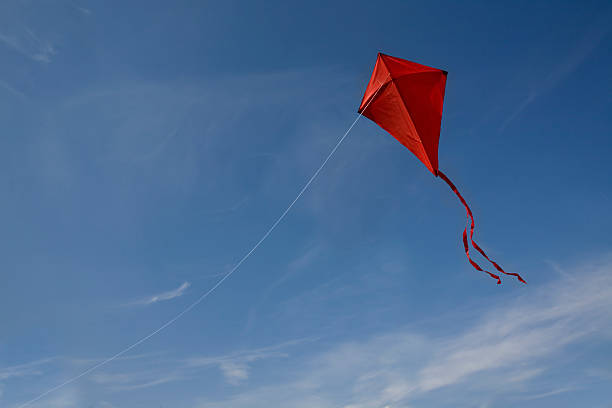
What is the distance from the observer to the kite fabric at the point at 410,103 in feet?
57.8

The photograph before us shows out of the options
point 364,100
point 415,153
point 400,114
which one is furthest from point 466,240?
point 364,100

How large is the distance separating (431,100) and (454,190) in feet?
14.1

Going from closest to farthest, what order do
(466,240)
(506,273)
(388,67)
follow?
(506,273) → (466,240) → (388,67)

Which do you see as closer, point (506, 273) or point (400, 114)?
point (506, 273)

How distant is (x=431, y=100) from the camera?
60.5 ft

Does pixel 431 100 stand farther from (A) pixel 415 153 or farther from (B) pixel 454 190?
(B) pixel 454 190

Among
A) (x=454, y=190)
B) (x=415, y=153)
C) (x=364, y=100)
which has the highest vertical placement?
(x=364, y=100)

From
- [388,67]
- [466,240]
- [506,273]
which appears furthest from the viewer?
[388,67]

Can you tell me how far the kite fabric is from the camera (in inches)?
694

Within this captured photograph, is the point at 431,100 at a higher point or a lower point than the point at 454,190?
higher

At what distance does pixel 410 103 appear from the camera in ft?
58.9

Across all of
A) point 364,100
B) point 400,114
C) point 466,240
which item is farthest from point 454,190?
point 364,100

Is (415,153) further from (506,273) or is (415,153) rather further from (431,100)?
(506,273)

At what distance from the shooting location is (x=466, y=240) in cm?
1644
